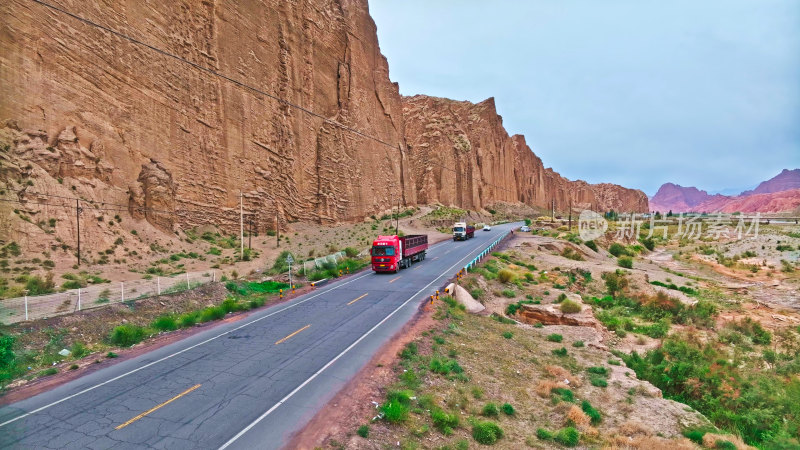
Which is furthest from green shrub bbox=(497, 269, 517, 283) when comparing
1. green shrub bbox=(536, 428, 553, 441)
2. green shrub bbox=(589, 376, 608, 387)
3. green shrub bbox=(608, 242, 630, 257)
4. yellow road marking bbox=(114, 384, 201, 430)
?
green shrub bbox=(608, 242, 630, 257)

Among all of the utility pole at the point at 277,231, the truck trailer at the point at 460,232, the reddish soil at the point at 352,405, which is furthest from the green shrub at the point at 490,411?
the truck trailer at the point at 460,232

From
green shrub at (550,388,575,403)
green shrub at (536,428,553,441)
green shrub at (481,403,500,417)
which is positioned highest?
green shrub at (481,403,500,417)

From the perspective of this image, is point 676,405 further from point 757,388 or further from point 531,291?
point 531,291

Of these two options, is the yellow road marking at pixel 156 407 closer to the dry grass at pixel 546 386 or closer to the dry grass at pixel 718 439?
the dry grass at pixel 546 386

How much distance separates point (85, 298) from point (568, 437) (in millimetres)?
18988

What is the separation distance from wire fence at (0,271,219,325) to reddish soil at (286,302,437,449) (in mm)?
12080

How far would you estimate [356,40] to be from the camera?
191 ft

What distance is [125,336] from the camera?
44.7 ft

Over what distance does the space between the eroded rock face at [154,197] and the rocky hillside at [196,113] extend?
0.10m

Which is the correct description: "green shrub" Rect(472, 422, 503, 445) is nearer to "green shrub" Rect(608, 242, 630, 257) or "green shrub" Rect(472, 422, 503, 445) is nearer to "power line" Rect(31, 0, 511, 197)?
"power line" Rect(31, 0, 511, 197)

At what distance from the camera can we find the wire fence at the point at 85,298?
13.3m

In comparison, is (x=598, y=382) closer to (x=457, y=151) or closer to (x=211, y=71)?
(x=211, y=71)

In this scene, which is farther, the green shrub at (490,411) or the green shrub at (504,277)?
the green shrub at (504,277)

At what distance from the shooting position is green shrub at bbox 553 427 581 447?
29.5ft
